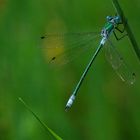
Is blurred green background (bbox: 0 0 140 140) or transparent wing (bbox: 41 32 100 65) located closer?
transparent wing (bbox: 41 32 100 65)

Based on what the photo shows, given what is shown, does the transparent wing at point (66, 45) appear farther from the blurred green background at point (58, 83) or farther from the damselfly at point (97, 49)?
the blurred green background at point (58, 83)

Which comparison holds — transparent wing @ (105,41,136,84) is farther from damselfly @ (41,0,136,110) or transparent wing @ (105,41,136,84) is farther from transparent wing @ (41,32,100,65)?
transparent wing @ (41,32,100,65)

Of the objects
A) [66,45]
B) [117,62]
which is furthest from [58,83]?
[117,62]

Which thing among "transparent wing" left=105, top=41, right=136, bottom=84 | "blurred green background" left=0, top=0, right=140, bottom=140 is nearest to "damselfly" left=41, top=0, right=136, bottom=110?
"transparent wing" left=105, top=41, right=136, bottom=84

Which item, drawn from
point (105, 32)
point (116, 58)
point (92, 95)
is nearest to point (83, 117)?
point (92, 95)

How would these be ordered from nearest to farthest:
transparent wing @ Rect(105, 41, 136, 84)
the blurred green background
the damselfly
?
the damselfly
transparent wing @ Rect(105, 41, 136, 84)
the blurred green background

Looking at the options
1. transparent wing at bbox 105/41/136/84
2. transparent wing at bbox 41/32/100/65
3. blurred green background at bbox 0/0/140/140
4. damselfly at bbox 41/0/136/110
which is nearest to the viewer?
damselfly at bbox 41/0/136/110

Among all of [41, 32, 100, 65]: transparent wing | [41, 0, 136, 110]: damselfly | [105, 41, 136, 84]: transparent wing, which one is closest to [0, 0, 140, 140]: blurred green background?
[41, 32, 100, 65]: transparent wing
